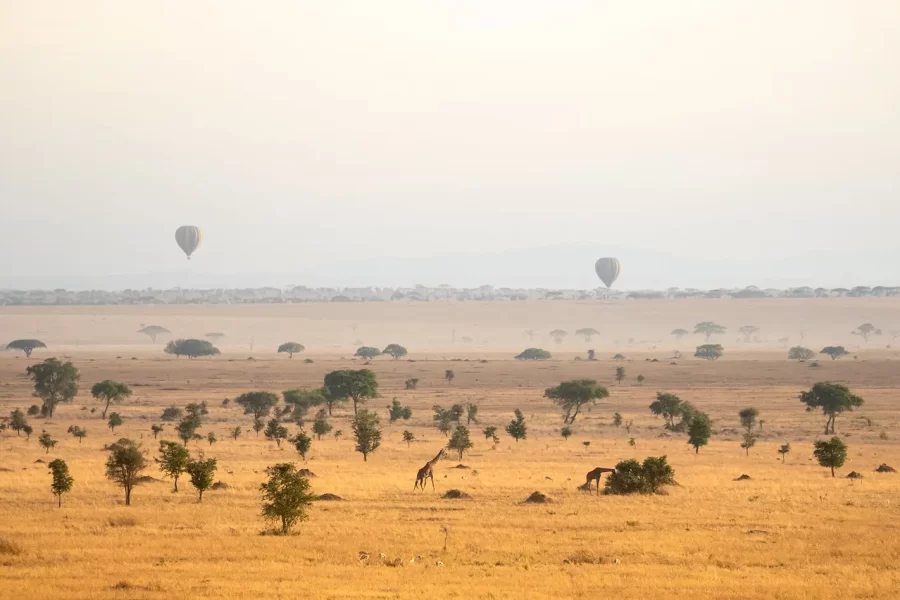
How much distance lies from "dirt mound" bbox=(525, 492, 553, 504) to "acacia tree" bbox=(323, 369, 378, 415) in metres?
46.2

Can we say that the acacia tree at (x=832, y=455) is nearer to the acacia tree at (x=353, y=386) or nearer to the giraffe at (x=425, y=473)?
the giraffe at (x=425, y=473)

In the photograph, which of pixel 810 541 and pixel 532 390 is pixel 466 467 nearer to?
pixel 810 541

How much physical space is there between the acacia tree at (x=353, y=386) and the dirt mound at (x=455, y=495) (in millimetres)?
44210

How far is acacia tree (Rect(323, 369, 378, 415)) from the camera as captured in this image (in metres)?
82.9

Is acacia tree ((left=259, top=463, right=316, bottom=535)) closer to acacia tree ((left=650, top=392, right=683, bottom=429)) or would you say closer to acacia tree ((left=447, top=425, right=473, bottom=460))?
acacia tree ((left=447, top=425, right=473, bottom=460))

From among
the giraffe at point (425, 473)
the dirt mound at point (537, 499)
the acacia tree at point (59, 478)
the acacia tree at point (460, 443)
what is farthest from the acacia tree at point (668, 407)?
the acacia tree at point (59, 478)

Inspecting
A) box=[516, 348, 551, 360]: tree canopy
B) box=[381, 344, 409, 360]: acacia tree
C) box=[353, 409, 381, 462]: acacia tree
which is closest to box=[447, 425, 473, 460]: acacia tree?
box=[353, 409, 381, 462]: acacia tree

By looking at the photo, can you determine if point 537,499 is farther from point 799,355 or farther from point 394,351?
point 394,351

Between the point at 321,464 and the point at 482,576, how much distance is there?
26.6 m

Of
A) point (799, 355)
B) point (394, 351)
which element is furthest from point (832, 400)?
point (394, 351)

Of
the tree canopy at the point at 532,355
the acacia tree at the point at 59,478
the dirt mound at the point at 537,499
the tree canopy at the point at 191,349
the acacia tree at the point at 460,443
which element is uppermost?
the acacia tree at the point at 59,478

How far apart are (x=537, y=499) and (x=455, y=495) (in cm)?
310

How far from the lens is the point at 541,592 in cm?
2319

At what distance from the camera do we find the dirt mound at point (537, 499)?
36.7m
